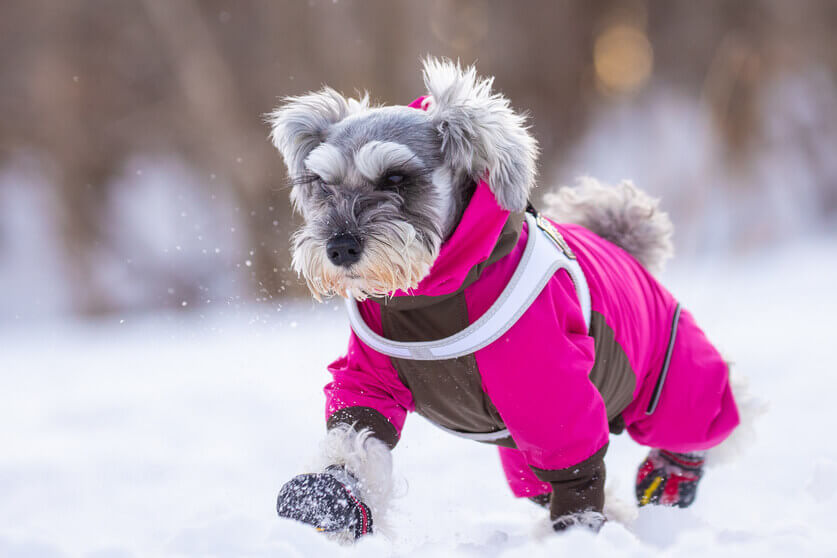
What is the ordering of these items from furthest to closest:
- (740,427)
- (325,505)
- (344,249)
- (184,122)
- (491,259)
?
(184,122)
(740,427)
(491,259)
(344,249)
(325,505)

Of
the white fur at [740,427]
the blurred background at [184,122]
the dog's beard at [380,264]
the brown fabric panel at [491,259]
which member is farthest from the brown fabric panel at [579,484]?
the blurred background at [184,122]

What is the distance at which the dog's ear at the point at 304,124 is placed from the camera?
2.91 metres

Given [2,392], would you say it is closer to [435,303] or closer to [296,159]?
[296,159]

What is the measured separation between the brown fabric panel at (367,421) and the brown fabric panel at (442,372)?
152 millimetres

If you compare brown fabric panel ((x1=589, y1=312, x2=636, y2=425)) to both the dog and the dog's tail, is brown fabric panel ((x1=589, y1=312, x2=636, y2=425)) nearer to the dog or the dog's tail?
the dog

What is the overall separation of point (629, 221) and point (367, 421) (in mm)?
1709

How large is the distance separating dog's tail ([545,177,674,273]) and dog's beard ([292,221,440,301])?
138cm

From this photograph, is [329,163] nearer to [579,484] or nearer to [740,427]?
[579,484]

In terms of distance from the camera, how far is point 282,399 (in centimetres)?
537

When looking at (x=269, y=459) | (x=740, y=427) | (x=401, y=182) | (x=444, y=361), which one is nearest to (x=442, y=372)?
(x=444, y=361)

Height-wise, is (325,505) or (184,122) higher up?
(184,122)

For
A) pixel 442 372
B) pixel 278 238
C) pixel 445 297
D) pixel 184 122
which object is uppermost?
pixel 184 122

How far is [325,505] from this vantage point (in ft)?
7.84

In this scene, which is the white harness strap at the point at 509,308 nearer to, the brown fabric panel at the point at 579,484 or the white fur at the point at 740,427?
the brown fabric panel at the point at 579,484
